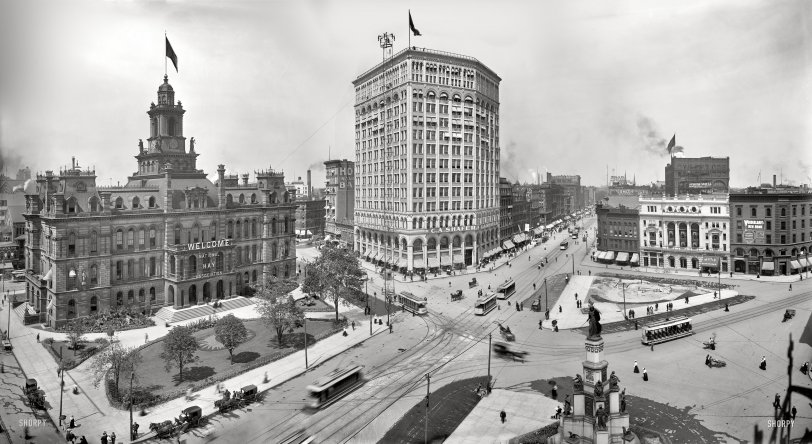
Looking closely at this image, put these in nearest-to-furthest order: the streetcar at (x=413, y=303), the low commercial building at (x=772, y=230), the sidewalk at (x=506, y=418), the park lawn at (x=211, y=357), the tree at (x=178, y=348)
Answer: the sidewalk at (x=506, y=418) < the tree at (x=178, y=348) < the park lawn at (x=211, y=357) < the streetcar at (x=413, y=303) < the low commercial building at (x=772, y=230)

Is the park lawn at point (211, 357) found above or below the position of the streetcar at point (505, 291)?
below

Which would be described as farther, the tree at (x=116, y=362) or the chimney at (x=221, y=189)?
the chimney at (x=221, y=189)

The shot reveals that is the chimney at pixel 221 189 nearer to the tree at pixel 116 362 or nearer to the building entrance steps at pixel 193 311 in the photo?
the building entrance steps at pixel 193 311

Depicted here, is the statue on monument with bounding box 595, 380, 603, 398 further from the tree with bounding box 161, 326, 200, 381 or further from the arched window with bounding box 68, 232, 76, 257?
the arched window with bounding box 68, 232, 76, 257

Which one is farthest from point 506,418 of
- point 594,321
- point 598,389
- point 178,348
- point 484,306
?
point 484,306

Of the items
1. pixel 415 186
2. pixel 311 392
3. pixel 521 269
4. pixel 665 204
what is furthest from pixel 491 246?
pixel 311 392

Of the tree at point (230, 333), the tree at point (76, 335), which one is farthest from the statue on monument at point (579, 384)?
the tree at point (76, 335)
